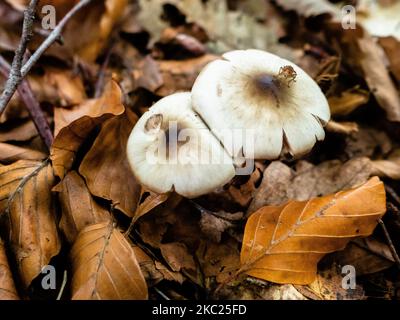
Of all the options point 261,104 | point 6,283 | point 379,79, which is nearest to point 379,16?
point 379,79

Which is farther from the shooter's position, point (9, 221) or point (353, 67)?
point (353, 67)

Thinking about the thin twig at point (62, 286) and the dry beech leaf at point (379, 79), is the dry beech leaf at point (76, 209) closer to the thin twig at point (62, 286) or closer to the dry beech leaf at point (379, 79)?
the thin twig at point (62, 286)

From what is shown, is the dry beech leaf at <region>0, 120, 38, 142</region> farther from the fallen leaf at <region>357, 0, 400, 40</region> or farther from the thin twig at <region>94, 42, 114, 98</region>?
the fallen leaf at <region>357, 0, 400, 40</region>

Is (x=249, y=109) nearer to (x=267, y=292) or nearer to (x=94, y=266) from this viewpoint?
(x=267, y=292)

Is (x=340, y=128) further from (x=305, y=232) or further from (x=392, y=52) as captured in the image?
(x=305, y=232)
